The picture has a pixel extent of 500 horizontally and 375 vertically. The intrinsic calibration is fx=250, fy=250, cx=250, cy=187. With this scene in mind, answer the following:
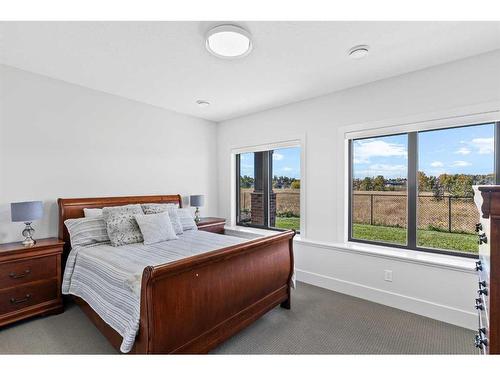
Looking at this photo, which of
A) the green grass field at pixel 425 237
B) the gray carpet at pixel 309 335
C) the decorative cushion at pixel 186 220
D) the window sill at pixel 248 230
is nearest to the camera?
the gray carpet at pixel 309 335

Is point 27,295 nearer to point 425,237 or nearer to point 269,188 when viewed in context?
point 269,188

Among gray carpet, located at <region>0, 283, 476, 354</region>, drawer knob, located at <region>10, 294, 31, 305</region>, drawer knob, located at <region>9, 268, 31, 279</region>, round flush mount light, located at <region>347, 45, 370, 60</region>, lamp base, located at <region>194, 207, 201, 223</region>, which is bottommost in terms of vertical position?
gray carpet, located at <region>0, 283, 476, 354</region>

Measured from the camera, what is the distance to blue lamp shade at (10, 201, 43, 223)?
235 centimetres

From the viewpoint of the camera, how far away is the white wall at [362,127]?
7.70 feet

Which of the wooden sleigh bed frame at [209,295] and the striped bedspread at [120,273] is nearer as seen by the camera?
the wooden sleigh bed frame at [209,295]

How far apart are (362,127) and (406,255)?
1.53 m

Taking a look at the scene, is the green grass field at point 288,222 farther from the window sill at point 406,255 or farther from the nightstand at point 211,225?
the nightstand at point 211,225

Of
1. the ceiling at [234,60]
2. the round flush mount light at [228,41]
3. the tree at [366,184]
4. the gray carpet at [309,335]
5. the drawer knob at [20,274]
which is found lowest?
the gray carpet at [309,335]

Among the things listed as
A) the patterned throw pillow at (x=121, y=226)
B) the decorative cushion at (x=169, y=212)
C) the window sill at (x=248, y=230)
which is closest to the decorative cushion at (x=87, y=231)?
the patterned throw pillow at (x=121, y=226)

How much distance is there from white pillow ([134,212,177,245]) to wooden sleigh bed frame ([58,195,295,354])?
808 millimetres

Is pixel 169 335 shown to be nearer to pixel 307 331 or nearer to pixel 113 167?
pixel 307 331

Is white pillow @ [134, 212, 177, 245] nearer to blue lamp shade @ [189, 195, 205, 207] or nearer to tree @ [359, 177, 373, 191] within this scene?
blue lamp shade @ [189, 195, 205, 207]

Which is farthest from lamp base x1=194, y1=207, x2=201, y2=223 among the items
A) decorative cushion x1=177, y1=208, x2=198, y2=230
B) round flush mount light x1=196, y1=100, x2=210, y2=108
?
round flush mount light x1=196, y1=100, x2=210, y2=108
